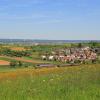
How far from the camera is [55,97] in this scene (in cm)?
989

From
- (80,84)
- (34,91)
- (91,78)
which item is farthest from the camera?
(91,78)

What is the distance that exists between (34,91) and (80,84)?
208 centimetres

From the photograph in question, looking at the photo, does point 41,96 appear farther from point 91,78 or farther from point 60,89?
point 91,78

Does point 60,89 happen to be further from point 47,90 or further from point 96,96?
point 96,96

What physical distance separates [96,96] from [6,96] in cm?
261

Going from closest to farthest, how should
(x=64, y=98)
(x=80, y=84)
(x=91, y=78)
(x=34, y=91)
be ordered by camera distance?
(x=64, y=98) < (x=34, y=91) < (x=80, y=84) < (x=91, y=78)

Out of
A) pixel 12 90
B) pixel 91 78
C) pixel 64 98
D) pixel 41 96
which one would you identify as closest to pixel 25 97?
pixel 41 96

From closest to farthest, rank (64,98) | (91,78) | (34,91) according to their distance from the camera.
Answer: (64,98) < (34,91) < (91,78)

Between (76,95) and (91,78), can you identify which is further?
(91,78)

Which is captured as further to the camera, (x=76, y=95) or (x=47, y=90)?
(x=47, y=90)

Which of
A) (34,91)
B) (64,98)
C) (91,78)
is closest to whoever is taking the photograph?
(64,98)

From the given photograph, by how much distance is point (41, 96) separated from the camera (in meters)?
10.1

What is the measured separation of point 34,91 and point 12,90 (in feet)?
3.04

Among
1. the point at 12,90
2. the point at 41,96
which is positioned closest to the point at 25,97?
the point at 41,96
